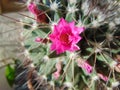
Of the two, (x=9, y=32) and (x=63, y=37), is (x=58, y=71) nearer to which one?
(x=63, y=37)

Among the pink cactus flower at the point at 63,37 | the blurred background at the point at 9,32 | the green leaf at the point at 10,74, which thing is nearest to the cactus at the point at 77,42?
the pink cactus flower at the point at 63,37

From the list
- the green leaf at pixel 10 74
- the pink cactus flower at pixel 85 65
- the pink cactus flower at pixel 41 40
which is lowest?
the green leaf at pixel 10 74

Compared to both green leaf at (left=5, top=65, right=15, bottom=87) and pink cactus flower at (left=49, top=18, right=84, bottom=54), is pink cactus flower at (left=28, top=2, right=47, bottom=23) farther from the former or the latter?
green leaf at (left=5, top=65, right=15, bottom=87)

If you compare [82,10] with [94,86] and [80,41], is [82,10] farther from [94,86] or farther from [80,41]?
[94,86]

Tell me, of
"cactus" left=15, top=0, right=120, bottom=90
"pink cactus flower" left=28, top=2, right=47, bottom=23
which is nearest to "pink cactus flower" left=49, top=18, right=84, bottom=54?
"cactus" left=15, top=0, right=120, bottom=90

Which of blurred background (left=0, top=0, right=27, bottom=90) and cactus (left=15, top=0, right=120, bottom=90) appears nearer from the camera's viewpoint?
cactus (left=15, top=0, right=120, bottom=90)

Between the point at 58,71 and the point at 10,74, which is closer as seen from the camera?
the point at 58,71

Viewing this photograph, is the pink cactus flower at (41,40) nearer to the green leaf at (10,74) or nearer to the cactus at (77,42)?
the cactus at (77,42)

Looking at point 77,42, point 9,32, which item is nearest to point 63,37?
point 77,42
